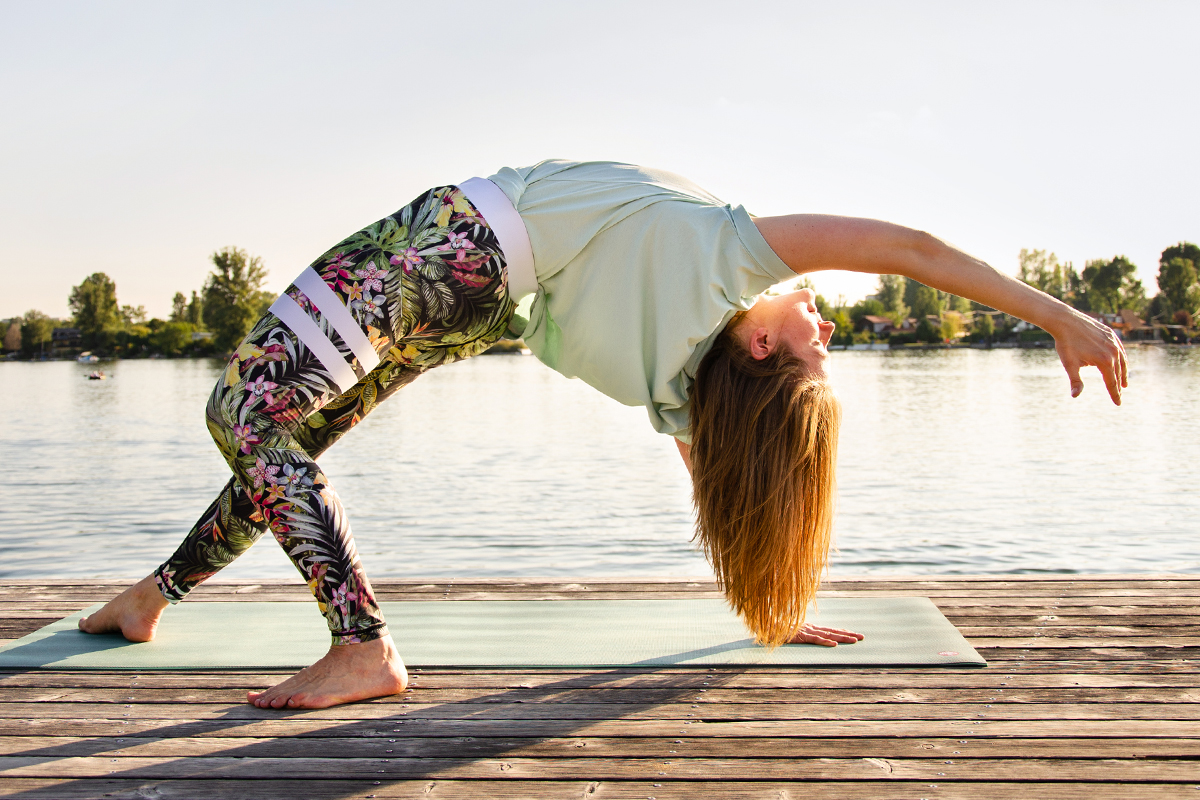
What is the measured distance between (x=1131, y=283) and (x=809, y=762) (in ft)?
338

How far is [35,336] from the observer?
86.2 m

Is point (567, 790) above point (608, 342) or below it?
below

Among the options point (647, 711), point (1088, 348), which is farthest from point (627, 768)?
point (1088, 348)

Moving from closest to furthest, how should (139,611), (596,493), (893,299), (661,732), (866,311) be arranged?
(661,732) < (139,611) < (596,493) < (893,299) < (866,311)

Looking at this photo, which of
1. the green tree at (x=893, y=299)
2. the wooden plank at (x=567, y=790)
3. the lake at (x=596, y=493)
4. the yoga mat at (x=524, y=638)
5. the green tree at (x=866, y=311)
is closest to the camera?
the wooden plank at (x=567, y=790)

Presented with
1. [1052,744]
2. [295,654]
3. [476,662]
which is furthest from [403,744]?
[1052,744]

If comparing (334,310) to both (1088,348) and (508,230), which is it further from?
(1088,348)

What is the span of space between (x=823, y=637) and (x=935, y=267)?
3.48ft

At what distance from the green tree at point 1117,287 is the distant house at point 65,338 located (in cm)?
10290

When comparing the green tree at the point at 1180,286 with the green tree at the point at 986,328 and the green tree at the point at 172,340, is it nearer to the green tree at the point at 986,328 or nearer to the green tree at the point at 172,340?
the green tree at the point at 986,328

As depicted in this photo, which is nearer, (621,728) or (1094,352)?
(1094,352)

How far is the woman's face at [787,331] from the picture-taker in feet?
6.46

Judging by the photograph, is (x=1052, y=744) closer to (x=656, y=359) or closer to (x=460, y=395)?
(x=656, y=359)

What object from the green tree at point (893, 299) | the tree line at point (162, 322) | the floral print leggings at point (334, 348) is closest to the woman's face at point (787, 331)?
the floral print leggings at point (334, 348)
